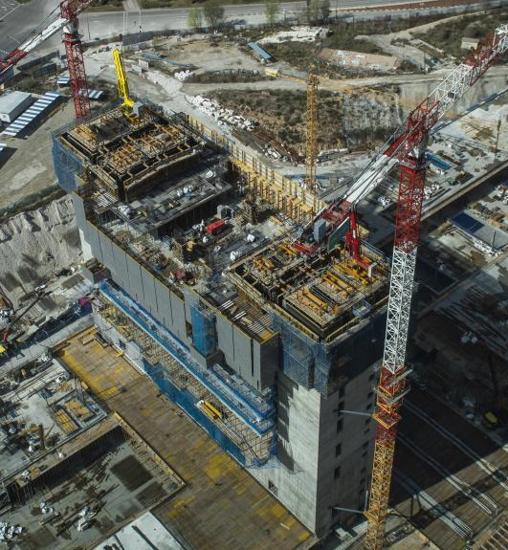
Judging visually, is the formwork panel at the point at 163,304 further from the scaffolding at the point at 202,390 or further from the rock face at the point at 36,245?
the rock face at the point at 36,245

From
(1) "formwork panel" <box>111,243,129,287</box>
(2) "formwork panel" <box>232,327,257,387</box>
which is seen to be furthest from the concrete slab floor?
(2) "formwork panel" <box>232,327,257,387</box>

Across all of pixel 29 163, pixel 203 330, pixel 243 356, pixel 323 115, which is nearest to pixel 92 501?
pixel 203 330

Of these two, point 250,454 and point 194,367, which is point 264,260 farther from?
point 250,454

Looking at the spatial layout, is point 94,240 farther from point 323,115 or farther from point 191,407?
Answer: point 323,115

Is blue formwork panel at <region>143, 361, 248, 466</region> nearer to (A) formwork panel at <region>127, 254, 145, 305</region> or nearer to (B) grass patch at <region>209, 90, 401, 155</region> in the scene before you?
(A) formwork panel at <region>127, 254, 145, 305</region>

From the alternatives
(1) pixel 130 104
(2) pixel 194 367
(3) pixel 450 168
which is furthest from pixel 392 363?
(3) pixel 450 168

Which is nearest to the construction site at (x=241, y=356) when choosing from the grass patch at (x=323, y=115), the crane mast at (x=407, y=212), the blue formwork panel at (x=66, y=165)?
the crane mast at (x=407, y=212)
